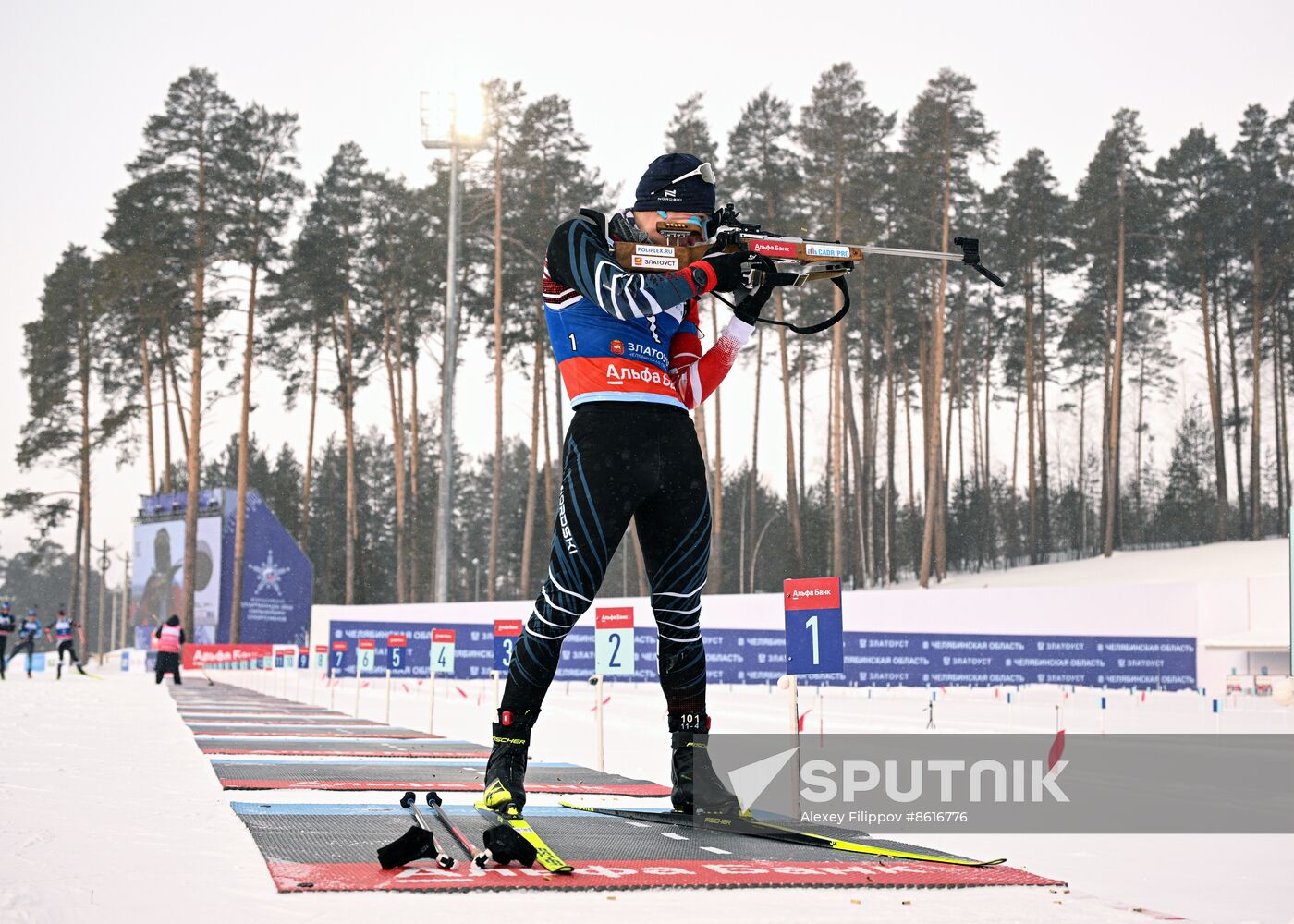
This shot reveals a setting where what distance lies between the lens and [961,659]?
23266 millimetres

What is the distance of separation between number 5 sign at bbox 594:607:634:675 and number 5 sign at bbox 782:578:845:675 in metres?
3.55

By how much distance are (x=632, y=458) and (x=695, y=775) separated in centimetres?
106

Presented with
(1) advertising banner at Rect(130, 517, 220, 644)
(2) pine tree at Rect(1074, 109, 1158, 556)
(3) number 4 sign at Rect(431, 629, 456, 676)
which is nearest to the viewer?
(3) number 4 sign at Rect(431, 629, 456, 676)

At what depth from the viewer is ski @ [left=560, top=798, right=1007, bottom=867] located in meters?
3.35

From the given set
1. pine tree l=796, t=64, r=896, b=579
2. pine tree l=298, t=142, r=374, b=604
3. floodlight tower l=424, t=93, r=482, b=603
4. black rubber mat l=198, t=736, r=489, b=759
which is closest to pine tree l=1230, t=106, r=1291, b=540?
pine tree l=796, t=64, r=896, b=579

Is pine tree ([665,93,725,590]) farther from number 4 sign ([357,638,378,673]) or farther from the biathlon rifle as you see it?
the biathlon rifle

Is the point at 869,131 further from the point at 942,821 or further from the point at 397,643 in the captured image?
the point at 942,821

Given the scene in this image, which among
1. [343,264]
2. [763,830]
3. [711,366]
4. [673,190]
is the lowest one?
[763,830]

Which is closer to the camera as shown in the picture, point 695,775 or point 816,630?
point 695,775

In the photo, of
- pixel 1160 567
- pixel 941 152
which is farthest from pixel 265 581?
pixel 1160 567

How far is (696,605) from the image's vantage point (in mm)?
3924

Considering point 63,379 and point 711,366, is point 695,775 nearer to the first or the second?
point 711,366

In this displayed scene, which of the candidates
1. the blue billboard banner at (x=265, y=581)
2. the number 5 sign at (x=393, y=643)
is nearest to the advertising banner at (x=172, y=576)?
the blue billboard banner at (x=265, y=581)

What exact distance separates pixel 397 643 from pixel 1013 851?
12782 millimetres
